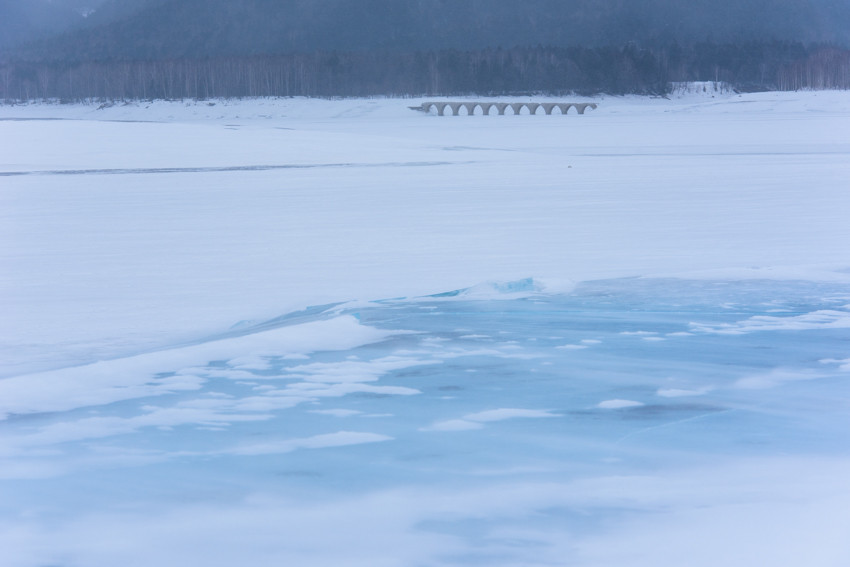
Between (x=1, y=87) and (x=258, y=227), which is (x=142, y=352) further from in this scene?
(x=1, y=87)

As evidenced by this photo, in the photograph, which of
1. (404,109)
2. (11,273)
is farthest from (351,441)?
(404,109)

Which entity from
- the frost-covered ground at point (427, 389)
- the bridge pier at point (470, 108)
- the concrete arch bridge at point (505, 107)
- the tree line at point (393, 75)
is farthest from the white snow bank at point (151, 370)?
the tree line at point (393, 75)

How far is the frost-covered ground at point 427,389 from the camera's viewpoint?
3.03 metres

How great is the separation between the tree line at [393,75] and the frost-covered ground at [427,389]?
95438 mm

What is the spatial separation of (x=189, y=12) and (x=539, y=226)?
197 meters

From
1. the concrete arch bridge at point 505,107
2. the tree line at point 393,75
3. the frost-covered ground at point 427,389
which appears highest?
the tree line at point 393,75

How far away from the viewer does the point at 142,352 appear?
5.10 metres

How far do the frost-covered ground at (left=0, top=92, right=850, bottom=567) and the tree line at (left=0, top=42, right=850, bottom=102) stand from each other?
95438mm

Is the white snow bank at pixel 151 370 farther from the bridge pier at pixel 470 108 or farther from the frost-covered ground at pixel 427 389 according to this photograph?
the bridge pier at pixel 470 108

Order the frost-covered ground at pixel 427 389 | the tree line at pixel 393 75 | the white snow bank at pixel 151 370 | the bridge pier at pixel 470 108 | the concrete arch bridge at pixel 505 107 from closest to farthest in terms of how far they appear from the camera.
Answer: the frost-covered ground at pixel 427 389 → the white snow bank at pixel 151 370 → the concrete arch bridge at pixel 505 107 → the bridge pier at pixel 470 108 → the tree line at pixel 393 75

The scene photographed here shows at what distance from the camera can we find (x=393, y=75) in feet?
373

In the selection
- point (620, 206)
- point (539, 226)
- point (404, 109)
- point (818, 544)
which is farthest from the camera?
point (404, 109)

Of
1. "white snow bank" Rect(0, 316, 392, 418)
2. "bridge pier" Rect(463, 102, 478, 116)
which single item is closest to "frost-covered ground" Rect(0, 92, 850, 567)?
"white snow bank" Rect(0, 316, 392, 418)

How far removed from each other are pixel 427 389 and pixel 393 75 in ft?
365
